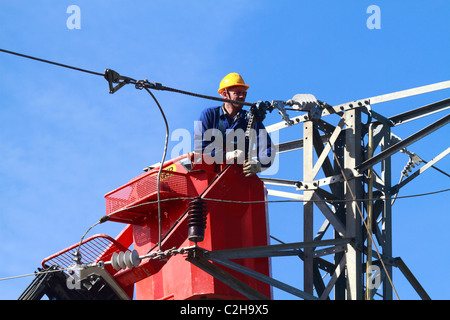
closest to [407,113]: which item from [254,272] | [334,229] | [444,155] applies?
[444,155]

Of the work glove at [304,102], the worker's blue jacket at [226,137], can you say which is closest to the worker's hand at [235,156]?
the worker's blue jacket at [226,137]

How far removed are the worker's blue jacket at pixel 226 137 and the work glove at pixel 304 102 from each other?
0.69m

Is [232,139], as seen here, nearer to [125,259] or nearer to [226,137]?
[226,137]

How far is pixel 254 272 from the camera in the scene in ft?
45.6

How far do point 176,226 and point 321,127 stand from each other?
3446 mm

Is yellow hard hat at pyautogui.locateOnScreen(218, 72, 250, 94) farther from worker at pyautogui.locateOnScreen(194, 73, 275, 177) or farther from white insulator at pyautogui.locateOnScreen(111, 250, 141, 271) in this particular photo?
white insulator at pyautogui.locateOnScreen(111, 250, 141, 271)

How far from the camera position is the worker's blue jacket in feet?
49.1

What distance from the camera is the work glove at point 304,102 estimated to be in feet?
50.0

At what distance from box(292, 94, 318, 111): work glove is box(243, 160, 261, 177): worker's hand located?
1276mm

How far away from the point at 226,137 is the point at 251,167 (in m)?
0.83

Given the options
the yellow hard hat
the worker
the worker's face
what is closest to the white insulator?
the worker

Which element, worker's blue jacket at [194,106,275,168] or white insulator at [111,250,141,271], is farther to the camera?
worker's blue jacket at [194,106,275,168]

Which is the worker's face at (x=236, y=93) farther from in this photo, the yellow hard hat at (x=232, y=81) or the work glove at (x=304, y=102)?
the work glove at (x=304, y=102)
